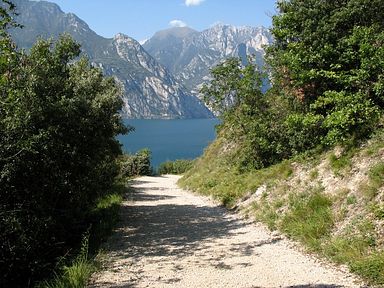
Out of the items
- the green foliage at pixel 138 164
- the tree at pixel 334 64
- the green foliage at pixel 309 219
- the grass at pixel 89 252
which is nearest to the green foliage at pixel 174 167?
the green foliage at pixel 138 164

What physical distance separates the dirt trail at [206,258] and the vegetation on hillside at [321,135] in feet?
2.61

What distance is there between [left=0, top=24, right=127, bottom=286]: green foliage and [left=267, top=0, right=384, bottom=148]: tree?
8.57 metres

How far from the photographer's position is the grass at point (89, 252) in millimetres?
8766

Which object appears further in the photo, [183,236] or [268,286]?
[183,236]

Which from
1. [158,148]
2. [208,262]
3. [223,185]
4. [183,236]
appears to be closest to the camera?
[208,262]

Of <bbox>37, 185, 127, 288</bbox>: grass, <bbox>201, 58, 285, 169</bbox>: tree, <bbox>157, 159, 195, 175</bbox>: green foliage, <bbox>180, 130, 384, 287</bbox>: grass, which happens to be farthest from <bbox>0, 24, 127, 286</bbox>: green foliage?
<bbox>157, 159, 195, 175</bbox>: green foliage

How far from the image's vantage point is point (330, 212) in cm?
1109

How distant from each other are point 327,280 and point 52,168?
8.58 meters

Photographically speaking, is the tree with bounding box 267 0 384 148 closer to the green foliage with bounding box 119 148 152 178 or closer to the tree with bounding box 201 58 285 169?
the tree with bounding box 201 58 285 169

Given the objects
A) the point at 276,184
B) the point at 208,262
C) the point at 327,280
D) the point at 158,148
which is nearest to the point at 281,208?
the point at 276,184

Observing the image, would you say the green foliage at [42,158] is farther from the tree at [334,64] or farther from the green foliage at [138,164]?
the green foliage at [138,164]

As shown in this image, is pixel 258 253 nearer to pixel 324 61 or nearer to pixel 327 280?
pixel 327 280

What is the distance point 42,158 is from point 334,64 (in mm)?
11912

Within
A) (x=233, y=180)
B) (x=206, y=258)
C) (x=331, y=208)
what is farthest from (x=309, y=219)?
(x=233, y=180)
